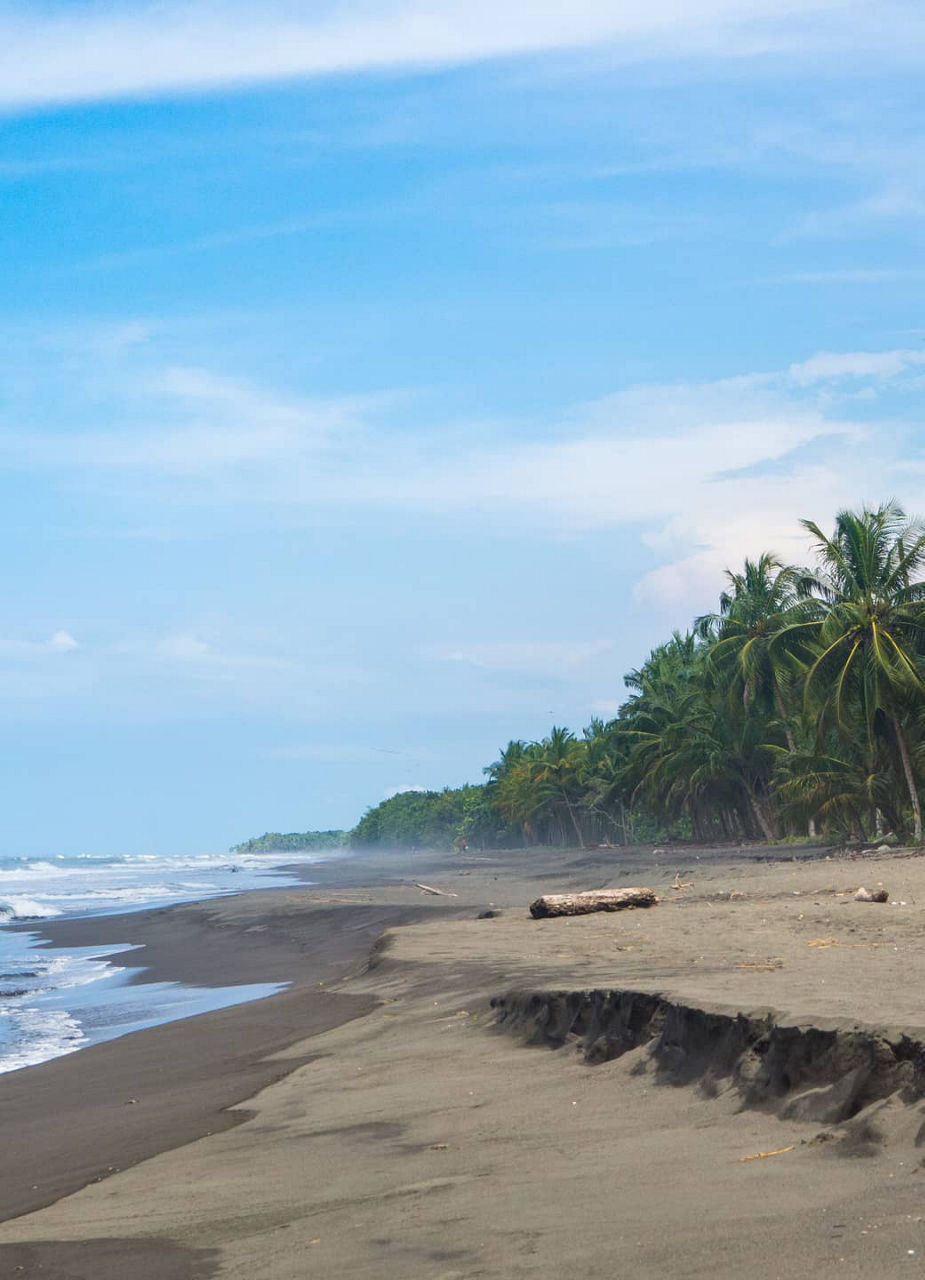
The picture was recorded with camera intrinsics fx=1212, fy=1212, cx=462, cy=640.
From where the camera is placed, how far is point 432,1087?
296 inches

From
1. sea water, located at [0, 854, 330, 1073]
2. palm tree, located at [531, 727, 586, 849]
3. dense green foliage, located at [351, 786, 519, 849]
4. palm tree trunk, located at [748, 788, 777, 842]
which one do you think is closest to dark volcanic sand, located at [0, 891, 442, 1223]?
sea water, located at [0, 854, 330, 1073]

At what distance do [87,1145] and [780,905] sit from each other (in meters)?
10.6

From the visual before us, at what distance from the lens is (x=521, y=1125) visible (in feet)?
20.1

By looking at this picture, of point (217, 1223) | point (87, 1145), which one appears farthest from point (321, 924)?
point (217, 1223)

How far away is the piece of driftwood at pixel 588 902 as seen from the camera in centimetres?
1716

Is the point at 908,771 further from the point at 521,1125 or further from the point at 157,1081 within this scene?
the point at 521,1125

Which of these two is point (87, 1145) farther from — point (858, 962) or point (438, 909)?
point (438, 909)

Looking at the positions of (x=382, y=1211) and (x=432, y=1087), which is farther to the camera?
(x=432, y=1087)

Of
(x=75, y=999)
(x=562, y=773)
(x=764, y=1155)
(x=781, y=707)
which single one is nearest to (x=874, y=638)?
(x=781, y=707)

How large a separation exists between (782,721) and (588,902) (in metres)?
30.5

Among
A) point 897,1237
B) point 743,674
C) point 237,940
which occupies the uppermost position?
point 743,674

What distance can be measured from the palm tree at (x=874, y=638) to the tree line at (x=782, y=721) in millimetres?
44

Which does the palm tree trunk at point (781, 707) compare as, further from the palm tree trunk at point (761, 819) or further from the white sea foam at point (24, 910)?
the white sea foam at point (24, 910)

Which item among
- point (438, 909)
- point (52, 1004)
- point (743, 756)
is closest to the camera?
point (52, 1004)
